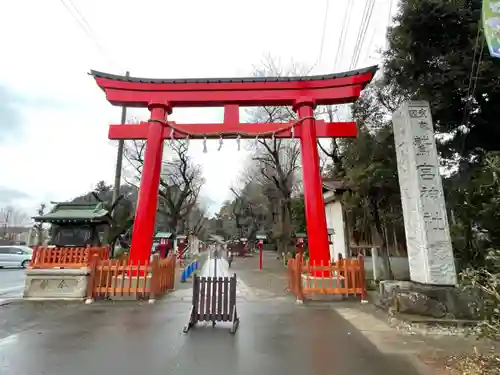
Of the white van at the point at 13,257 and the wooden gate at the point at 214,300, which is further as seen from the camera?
the white van at the point at 13,257

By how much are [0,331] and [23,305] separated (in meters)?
3.11

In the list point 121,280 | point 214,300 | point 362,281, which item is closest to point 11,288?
point 121,280

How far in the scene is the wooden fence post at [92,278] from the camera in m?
9.21

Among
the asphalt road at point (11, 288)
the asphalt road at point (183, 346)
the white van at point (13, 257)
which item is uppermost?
the white van at point (13, 257)

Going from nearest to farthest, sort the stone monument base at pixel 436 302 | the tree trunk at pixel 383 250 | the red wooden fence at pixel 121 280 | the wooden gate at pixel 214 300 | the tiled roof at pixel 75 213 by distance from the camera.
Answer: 1. the wooden gate at pixel 214 300
2. the stone monument base at pixel 436 302
3. the red wooden fence at pixel 121 280
4. the tree trunk at pixel 383 250
5. the tiled roof at pixel 75 213

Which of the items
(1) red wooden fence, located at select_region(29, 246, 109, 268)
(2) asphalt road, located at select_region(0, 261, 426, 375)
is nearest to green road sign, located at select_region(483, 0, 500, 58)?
(2) asphalt road, located at select_region(0, 261, 426, 375)

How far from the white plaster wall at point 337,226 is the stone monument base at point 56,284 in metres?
13.4

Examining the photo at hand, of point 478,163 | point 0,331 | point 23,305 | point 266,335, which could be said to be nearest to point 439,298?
point 266,335

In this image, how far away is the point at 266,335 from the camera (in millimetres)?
5711

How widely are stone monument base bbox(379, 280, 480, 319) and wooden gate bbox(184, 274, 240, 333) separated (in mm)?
3811

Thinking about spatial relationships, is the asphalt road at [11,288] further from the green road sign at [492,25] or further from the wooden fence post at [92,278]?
the green road sign at [492,25]

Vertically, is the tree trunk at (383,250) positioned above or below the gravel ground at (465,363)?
above

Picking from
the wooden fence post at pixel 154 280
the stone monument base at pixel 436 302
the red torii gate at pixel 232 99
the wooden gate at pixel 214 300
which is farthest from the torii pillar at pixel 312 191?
the wooden fence post at pixel 154 280

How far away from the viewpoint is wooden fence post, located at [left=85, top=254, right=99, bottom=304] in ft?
30.2
